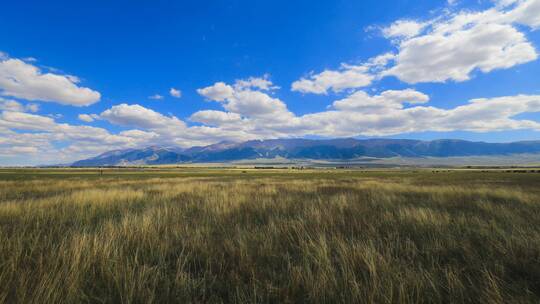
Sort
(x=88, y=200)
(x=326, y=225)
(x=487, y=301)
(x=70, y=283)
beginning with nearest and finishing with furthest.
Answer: (x=487, y=301) → (x=70, y=283) → (x=326, y=225) → (x=88, y=200)

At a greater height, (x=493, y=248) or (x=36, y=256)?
(x=36, y=256)

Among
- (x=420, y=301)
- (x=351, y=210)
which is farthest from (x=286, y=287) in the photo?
(x=351, y=210)

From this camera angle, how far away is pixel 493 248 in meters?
3.59

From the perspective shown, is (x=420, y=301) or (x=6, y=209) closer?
(x=420, y=301)

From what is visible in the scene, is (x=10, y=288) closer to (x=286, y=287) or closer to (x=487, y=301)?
(x=286, y=287)

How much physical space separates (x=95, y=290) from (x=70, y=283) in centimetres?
25

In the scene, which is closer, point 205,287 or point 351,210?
point 205,287

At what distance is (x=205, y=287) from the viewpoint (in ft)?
8.36

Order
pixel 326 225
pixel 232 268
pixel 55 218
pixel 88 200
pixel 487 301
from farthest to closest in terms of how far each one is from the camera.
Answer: pixel 88 200
pixel 55 218
pixel 326 225
pixel 232 268
pixel 487 301

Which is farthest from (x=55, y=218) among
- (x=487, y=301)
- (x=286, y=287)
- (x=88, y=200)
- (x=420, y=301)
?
(x=487, y=301)

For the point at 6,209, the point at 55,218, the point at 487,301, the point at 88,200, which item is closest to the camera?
the point at 487,301

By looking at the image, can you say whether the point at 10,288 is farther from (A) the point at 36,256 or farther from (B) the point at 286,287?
(B) the point at 286,287

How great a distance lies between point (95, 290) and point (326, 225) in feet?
12.9

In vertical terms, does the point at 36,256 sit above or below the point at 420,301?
above
